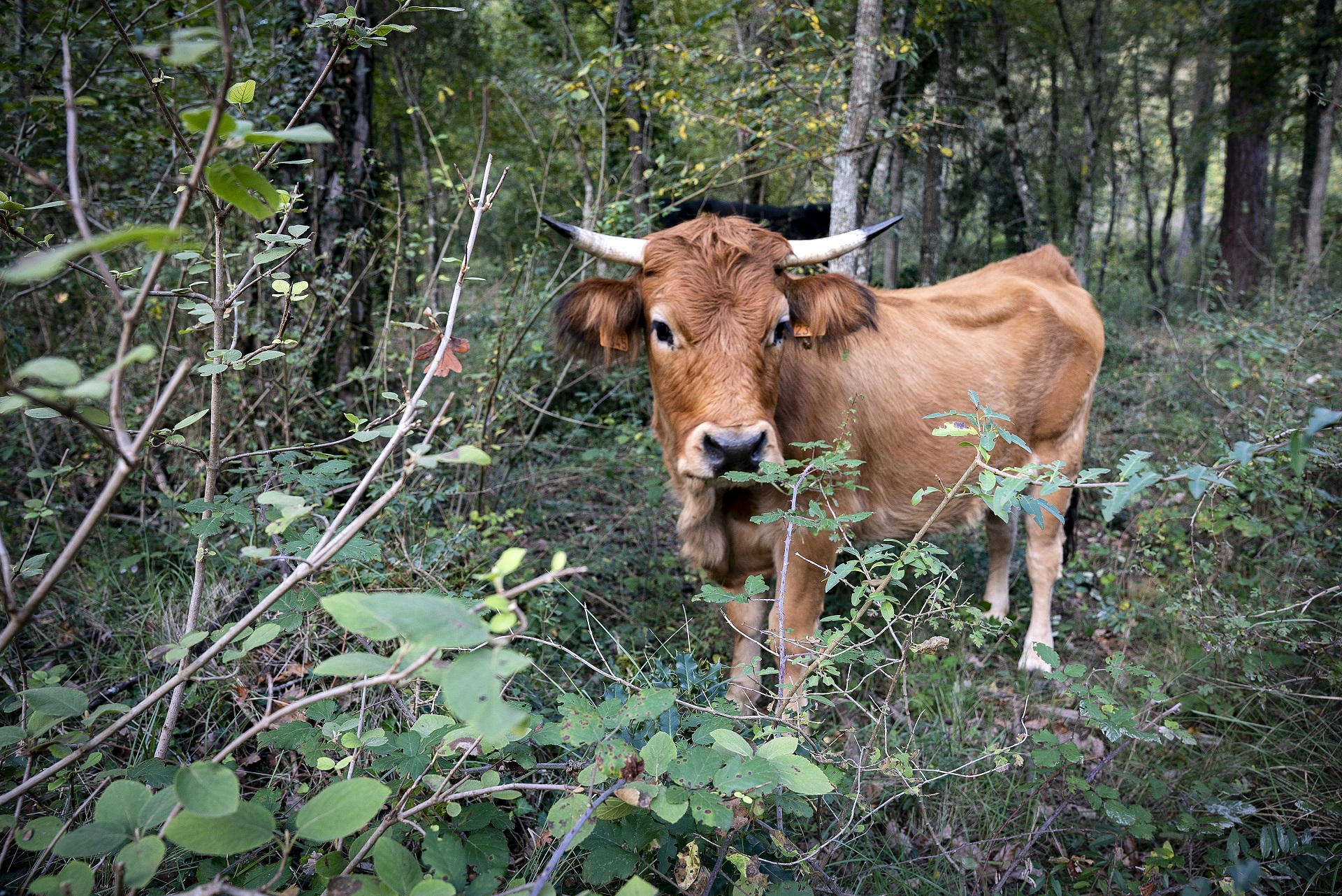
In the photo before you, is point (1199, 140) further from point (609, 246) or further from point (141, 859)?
point (141, 859)

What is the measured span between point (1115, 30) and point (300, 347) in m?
19.4

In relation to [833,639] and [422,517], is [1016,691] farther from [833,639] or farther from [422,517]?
[422,517]

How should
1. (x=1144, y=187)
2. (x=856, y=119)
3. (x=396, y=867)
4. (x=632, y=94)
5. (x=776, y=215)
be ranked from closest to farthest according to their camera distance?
(x=396, y=867) < (x=856, y=119) < (x=632, y=94) < (x=776, y=215) < (x=1144, y=187)

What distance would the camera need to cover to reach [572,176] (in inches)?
464

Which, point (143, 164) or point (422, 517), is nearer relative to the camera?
point (422, 517)

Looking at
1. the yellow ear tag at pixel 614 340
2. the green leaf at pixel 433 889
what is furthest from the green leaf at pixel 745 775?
the yellow ear tag at pixel 614 340

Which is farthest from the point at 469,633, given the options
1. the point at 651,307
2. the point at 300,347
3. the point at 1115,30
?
the point at 1115,30

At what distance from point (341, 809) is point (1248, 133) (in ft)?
52.1

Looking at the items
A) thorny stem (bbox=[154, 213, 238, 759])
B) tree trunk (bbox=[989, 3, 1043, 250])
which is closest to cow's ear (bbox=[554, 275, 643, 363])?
thorny stem (bbox=[154, 213, 238, 759])

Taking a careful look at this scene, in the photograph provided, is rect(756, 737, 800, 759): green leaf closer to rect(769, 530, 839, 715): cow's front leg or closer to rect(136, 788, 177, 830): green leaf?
rect(136, 788, 177, 830): green leaf

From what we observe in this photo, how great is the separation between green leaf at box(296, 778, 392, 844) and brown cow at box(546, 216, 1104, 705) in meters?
1.34

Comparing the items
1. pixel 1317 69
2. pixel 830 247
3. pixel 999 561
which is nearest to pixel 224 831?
pixel 830 247

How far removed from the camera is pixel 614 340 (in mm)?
3664

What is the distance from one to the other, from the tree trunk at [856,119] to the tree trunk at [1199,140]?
1027 centimetres
